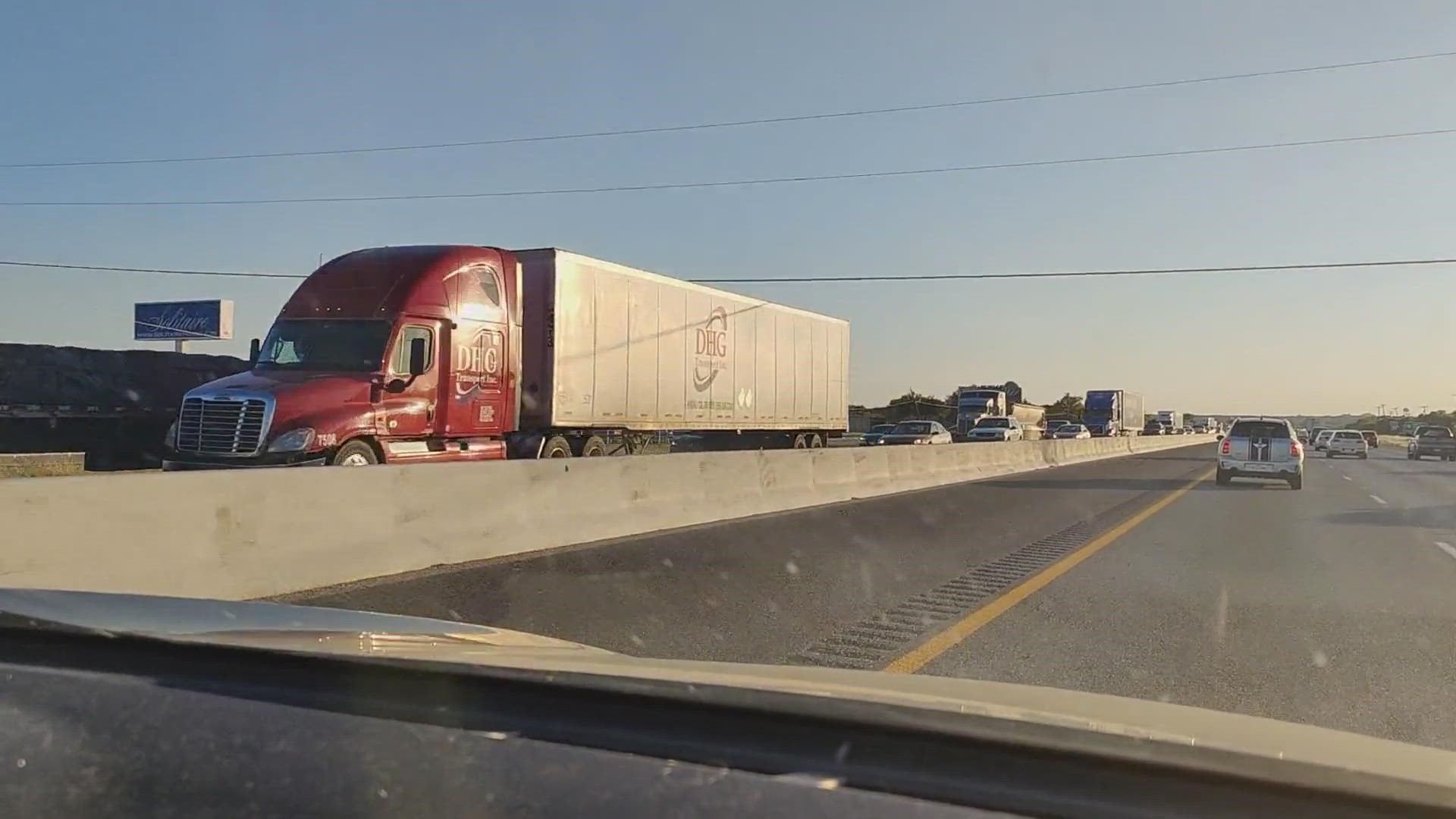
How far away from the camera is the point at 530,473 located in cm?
1055

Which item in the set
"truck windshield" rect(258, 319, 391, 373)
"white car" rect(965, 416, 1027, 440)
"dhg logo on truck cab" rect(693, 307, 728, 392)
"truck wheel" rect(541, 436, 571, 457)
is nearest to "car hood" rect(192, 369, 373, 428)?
"truck windshield" rect(258, 319, 391, 373)

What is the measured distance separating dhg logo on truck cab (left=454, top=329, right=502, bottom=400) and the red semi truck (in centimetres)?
2

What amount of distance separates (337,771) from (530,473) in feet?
27.7

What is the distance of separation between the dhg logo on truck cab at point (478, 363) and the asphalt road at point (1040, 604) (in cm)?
570

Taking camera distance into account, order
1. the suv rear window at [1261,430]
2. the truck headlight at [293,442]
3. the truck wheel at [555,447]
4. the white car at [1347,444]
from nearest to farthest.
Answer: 1. the truck headlight at [293,442]
2. the truck wheel at [555,447]
3. the suv rear window at [1261,430]
4. the white car at [1347,444]

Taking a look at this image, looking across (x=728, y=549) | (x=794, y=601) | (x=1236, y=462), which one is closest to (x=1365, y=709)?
(x=794, y=601)

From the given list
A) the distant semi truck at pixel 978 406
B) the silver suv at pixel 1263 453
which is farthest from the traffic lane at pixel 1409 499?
the distant semi truck at pixel 978 406

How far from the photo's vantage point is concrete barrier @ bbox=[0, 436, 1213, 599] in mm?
6578

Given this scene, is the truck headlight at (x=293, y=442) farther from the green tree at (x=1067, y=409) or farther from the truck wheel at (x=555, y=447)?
the green tree at (x=1067, y=409)

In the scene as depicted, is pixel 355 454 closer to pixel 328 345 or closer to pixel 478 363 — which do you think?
pixel 328 345

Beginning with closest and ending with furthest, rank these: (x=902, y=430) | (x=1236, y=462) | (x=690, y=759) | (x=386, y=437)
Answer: (x=690, y=759) < (x=386, y=437) < (x=1236, y=462) < (x=902, y=430)

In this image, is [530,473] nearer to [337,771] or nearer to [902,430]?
[337,771]

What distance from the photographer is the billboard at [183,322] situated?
64.0m

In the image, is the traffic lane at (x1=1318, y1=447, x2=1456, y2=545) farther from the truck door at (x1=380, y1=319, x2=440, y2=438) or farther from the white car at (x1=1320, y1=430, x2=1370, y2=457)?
the truck door at (x1=380, y1=319, x2=440, y2=438)
